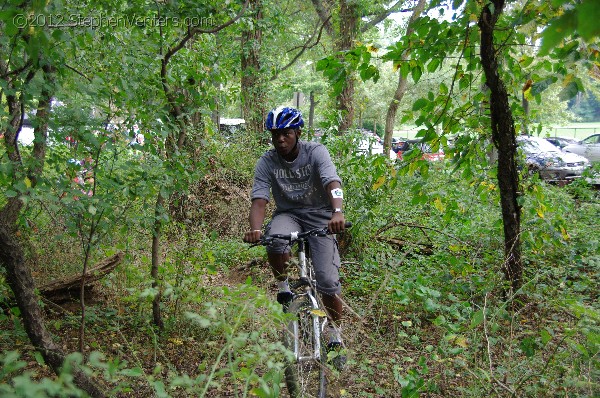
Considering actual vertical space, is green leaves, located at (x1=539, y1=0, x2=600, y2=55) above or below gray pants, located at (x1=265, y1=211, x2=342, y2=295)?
above

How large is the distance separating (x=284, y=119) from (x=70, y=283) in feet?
8.93

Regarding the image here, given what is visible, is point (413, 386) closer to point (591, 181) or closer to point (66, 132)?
point (66, 132)

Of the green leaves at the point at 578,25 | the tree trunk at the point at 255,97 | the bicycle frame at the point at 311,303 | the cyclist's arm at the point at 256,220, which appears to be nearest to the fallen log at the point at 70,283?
the cyclist's arm at the point at 256,220

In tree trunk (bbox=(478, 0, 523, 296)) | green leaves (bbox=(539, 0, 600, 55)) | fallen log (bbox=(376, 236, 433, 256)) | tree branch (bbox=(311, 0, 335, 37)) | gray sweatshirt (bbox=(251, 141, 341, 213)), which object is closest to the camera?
green leaves (bbox=(539, 0, 600, 55))

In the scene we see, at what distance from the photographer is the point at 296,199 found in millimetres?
4391

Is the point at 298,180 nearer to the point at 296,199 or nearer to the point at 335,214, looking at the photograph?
the point at 296,199

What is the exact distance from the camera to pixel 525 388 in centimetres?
330

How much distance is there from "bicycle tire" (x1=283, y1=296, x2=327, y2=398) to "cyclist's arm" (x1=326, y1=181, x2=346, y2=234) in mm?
659

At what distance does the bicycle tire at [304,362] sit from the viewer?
3527 mm

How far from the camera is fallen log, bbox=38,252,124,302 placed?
4.99 metres

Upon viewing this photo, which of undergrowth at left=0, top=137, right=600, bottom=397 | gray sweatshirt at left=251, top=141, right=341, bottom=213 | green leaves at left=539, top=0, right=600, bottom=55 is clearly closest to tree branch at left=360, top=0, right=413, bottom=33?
undergrowth at left=0, top=137, right=600, bottom=397

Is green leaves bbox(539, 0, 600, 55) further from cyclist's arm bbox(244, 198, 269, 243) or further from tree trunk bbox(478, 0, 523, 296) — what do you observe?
tree trunk bbox(478, 0, 523, 296)

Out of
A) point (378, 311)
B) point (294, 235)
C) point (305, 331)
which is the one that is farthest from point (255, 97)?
point (305, 331)

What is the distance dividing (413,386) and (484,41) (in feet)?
10.4
